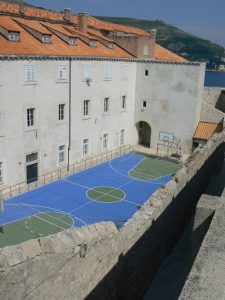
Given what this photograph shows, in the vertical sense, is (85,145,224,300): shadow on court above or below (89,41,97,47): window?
below

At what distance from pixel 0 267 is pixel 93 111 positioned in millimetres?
32057

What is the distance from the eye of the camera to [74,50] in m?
35.5

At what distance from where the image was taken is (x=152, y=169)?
37469mm

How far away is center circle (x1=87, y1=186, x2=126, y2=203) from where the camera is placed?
29.5 metres

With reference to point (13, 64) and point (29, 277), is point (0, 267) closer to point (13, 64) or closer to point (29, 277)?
point (29, 277)

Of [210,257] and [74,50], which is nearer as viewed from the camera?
[210,257]

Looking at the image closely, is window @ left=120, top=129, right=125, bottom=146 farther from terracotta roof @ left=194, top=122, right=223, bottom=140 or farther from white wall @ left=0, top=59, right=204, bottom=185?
terracotta roof @ left=194, top=122, right=223, bottom=140

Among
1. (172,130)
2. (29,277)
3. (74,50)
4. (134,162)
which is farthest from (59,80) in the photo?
(29,277)

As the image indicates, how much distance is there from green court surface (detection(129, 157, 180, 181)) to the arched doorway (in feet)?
21.5

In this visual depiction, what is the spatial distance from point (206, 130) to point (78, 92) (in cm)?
1690

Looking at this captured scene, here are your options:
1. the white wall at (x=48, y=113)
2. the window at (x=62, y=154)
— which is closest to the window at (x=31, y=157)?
the white wall at (x=48, y=113)

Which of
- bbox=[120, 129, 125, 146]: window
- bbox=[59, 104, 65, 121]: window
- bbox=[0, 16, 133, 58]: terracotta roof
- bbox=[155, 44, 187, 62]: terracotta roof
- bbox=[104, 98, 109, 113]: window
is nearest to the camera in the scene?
bbox=[0, 16, 133, 58]: terracotta roof

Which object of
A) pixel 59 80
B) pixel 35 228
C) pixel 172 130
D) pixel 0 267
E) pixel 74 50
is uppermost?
pixel 74 50

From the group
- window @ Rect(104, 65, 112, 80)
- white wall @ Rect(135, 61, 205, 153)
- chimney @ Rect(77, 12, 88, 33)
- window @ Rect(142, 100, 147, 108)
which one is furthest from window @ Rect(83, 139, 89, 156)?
chimney @ Rect(77, 12, 88, 33)
